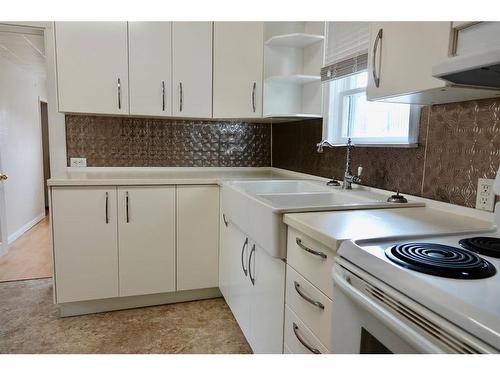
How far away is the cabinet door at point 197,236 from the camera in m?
2.41

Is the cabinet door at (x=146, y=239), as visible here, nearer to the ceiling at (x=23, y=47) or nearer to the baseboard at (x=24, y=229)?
the ceiling at (x=23, y=47)

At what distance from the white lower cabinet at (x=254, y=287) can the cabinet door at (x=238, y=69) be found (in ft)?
2.80

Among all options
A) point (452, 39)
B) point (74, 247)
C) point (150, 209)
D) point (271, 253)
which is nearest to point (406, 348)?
point (271, 253)

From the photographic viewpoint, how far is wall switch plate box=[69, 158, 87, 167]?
2738mm

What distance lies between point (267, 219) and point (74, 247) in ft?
4.74

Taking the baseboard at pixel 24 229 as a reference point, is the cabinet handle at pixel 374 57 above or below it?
above

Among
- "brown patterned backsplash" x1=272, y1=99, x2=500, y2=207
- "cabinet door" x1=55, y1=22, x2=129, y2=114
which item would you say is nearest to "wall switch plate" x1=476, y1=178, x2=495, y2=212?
"brown patterned backsplash" x1=272, y1=99, x2=500, y2=207

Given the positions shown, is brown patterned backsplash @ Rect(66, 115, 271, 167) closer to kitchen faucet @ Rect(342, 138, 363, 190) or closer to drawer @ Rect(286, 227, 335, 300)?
kitchen faucet @ Rect(342, 138, 363, 190)

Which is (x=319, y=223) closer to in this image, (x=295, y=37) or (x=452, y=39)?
(x=452, y=39)

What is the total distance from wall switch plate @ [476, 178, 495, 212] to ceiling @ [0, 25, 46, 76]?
294 centimetres

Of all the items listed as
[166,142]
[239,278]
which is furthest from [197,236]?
[166,142]

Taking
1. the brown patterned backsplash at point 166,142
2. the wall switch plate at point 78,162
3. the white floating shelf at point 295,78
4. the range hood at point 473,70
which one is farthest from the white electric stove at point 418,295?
the wall switch plate at point 78,162

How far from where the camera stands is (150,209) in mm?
2342

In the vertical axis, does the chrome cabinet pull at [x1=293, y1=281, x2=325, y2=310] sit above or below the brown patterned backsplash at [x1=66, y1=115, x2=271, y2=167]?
below
